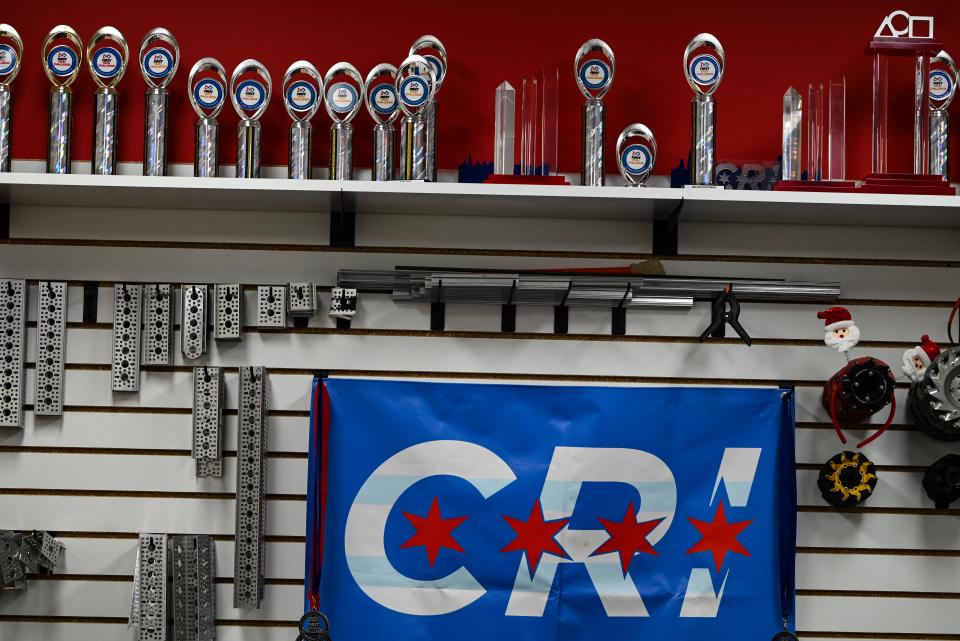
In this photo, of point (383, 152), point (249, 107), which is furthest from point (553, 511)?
point (249, 107)

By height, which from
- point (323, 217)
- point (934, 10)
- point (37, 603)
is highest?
point (934, 10)

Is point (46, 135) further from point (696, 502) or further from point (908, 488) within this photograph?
point (908, 488)

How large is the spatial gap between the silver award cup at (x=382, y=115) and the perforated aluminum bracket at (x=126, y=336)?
0.88 metres

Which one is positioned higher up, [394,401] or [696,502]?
[394,401]

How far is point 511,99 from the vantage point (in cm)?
273

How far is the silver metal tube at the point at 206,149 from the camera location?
2713 mm

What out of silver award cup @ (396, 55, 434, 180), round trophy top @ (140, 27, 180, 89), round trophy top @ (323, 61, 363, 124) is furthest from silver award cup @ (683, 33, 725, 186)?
round trophy top @ (140, 27, 180, 89)

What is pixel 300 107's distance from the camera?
2734 millimetres

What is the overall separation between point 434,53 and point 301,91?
441mm

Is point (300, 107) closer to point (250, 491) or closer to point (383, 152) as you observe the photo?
point (383, 152)

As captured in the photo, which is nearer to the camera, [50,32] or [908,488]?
[50,32]

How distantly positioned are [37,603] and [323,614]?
947 millimetres

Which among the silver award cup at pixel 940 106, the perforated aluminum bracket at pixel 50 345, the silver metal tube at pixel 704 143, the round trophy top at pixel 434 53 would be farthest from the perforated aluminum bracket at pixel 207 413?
the silver award cup at pixel 940 106

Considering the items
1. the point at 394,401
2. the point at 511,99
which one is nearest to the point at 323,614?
the point at 394,401
